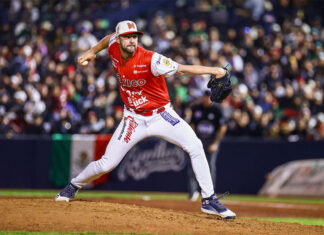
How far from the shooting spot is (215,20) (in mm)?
21734

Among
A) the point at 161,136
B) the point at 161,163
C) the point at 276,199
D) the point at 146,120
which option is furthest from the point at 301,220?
the point at 161,163

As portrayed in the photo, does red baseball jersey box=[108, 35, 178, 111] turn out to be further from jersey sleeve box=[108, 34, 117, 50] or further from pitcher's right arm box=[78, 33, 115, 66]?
pitcher's right arm box=[78, 33, 115, 66]

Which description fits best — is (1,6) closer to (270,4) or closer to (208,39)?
(208,39)

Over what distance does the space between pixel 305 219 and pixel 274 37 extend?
10842mm

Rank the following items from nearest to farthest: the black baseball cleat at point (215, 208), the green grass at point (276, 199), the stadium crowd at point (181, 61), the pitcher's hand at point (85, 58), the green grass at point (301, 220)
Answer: the black baseball cleat at point (215, 208) → the pitcher's hand at point (85, 58) → the green grass at point (301, 220) → the green grass at point (276, 199) → the stadium crowd at point (181, 61)

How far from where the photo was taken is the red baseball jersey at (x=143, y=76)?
8.04m

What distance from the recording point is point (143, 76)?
8172mm

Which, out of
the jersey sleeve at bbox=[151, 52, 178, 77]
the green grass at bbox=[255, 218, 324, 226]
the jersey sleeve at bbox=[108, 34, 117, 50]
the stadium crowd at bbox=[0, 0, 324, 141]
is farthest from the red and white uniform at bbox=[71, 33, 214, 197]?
the stadium crowd at bbox=[0, 0, 324, 141]

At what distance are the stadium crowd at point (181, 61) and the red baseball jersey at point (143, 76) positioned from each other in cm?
704

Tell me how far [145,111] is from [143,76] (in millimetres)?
479

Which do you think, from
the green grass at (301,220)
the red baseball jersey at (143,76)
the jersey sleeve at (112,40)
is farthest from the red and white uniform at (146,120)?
the green grass at (301,220)

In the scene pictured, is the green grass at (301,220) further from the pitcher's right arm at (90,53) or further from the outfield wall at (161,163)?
the outfield wall at (161,163)

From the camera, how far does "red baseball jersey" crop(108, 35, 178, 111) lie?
804cm

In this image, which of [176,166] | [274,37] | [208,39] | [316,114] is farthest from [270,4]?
[176,166]
